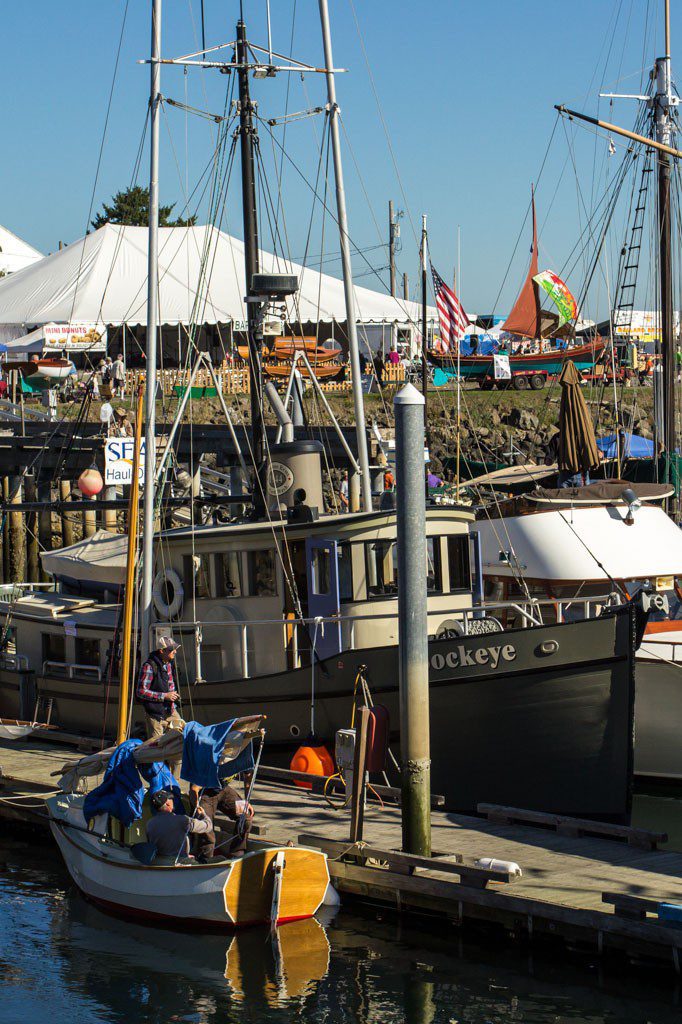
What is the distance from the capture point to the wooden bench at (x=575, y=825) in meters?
12.7

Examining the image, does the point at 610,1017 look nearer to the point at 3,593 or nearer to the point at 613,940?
the point at 613,940

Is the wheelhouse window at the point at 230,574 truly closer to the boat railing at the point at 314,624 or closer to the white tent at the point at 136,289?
the boat railing at the point at 314,624

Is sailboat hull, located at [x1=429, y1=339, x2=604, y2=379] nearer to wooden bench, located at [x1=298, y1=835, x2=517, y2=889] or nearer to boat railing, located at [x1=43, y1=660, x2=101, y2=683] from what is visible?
boat railing, located at [x1=43, y1=660, x2=101, y2=683]

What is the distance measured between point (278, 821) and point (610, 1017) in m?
4.68

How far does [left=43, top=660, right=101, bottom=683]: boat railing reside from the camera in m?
18.4

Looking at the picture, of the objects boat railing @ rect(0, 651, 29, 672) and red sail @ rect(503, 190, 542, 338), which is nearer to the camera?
boat railing @ rect(0, 651, 29, 672)

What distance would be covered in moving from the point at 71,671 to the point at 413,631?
8.10m

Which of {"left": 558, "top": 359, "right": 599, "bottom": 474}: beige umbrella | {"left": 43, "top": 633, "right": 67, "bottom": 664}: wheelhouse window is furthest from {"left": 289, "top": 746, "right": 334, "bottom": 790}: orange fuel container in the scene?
{"left": 558, "top": 359, "right": 599, "bottom": 474}: beige umbrella

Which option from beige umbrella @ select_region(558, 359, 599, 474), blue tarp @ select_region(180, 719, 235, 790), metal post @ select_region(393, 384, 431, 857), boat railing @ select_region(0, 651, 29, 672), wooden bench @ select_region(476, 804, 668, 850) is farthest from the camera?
beige umbrella @ select_region(558, 359, 599, 474)

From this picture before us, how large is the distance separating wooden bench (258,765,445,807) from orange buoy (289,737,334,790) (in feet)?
0.36

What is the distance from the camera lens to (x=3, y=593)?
77.3 ft

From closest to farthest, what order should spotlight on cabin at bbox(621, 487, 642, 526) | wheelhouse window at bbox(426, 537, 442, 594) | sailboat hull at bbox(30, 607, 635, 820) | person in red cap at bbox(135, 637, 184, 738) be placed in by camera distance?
sailboat hull at bbox(30, 607, 635, 820) < person in red cap at bbox(135, 637, 184, 738) < wheelhouse window at bbox(426, 537, 442, 594) < spotlight on cabin at bbox(621, 487, 642, 526)

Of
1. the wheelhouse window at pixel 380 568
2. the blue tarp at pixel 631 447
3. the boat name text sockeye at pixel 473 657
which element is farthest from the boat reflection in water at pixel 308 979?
the blue tarp at pixel 631 447

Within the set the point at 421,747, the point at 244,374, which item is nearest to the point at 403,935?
the point at 421,747
